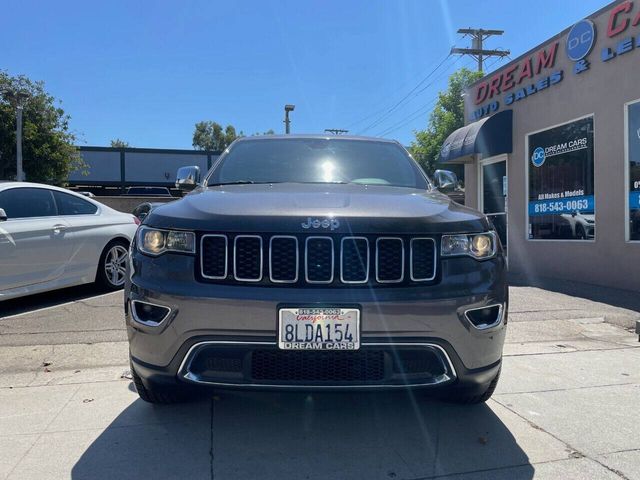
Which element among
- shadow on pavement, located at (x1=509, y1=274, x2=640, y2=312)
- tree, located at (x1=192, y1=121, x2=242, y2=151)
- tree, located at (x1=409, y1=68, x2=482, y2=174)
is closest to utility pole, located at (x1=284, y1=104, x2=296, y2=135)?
tree, located at (x1=409, y1=68, x2=482, y2=174)

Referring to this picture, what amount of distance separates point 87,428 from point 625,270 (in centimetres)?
768

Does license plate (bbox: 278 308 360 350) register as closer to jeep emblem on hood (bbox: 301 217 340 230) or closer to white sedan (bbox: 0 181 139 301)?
jeep emblem on hood (bbox: 301 217 340 230)

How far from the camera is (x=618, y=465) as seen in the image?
2.59m

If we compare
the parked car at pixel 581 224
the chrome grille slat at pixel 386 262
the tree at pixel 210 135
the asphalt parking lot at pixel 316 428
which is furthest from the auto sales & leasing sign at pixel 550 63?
the tree at pixel 210 135

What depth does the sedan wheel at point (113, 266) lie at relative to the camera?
22.3 feet

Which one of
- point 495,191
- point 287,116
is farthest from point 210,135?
point 495,191

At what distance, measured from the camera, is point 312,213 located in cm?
253

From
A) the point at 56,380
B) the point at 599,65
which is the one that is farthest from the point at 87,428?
the point at 599,65

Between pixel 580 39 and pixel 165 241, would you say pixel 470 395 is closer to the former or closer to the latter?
pixel 165 241

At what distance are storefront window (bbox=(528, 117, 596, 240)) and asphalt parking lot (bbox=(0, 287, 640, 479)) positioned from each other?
198 inches

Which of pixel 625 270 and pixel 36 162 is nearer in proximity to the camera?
pixel 625 270

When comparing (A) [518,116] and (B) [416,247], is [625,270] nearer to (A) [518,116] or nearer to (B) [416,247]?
(A) [518,116]

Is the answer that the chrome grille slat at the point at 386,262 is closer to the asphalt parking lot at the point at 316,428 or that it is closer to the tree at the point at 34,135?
the asphalt parking lot at the point at 316,428

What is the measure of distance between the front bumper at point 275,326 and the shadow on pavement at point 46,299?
13.7 feet
